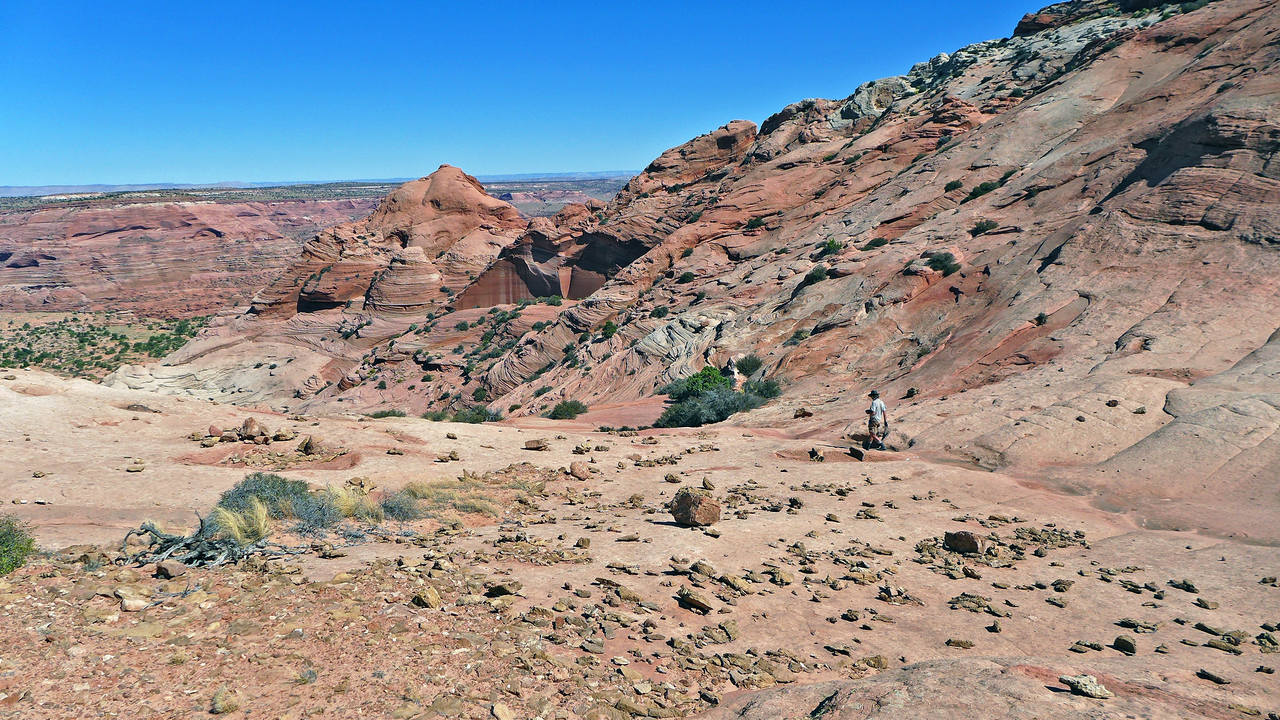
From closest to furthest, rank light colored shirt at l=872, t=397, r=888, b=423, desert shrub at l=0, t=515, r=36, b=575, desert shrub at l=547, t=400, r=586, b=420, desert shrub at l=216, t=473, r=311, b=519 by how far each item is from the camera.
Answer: desert shrub at l=0, t=515, r=36, b=575 → desert shrub at l=216, t=473, r=311, b=519 → light colored shirt at l=872, t=397, r=888, b=423 → desert shrub at l=547, t=400, r=586, b=420

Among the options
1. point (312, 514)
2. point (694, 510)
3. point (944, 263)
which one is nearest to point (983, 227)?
point (944, 263)

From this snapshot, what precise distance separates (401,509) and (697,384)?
1646 centimetres

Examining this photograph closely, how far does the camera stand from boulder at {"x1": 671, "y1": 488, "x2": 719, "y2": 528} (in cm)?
995

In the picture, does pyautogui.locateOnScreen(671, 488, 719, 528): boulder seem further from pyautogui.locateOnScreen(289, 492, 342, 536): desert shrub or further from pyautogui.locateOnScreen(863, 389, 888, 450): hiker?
pyautogui.locateOnScreen(863, 389, 888, 450): hiker

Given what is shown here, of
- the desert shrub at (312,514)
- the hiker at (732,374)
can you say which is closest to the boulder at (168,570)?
the desert shrub at (312,514)

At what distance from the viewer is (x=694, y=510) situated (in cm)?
995

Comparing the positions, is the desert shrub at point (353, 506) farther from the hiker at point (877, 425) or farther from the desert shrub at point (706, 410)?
the desert shrub at point (706, 410)

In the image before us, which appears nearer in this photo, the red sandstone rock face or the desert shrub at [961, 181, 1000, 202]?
the desert shrub at [961, 181, 1000, 202]

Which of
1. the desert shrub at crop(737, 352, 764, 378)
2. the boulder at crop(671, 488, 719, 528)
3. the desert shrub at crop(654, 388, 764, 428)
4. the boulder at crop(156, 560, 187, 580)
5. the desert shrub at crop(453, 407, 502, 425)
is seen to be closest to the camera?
the boulder at crop(156, 560, 187, 580)

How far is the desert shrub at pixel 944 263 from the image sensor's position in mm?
24422

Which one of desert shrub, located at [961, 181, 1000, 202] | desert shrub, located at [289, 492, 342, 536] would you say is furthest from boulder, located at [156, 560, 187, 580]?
desert shrub, located at [961, 181, 1000, 202]

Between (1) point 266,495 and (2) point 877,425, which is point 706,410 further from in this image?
(1) point 266,495

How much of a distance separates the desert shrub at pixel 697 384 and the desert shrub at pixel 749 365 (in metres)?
0.81

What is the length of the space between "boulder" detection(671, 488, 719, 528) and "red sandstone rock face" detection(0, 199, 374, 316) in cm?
8571
